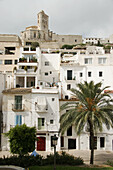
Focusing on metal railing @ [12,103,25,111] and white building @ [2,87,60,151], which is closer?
white building @ [2,87,60,151]

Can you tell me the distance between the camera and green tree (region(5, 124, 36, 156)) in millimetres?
21167

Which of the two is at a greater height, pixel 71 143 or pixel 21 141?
pixel 21 141

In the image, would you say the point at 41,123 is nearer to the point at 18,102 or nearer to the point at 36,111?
the point at 36,111

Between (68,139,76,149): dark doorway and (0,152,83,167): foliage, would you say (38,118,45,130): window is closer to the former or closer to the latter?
(68,139,76,149): dark doorway

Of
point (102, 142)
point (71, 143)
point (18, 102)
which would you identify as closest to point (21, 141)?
point (18, 102)

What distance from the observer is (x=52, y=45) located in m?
78.6

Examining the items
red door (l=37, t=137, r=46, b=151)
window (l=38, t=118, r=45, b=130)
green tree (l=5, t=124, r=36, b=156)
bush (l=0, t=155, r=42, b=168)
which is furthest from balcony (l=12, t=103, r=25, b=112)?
bush (l=0, t=155, r=42, b=168)

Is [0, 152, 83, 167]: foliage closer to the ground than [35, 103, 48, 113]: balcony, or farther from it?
closer to the ground

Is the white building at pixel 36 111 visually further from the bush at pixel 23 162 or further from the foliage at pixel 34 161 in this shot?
the bush at pixel 23 162

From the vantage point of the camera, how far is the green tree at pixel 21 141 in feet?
69.4

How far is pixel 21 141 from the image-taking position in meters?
21.3

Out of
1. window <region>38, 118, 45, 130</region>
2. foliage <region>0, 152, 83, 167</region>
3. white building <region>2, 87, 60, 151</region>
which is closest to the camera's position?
foliage <region>0, 152, 83, 167</region>

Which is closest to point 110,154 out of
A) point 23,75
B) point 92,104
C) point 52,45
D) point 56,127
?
point 56,127

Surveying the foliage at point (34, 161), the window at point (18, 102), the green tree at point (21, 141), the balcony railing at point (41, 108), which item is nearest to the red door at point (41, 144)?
the balcony railing at point (41, 108)
